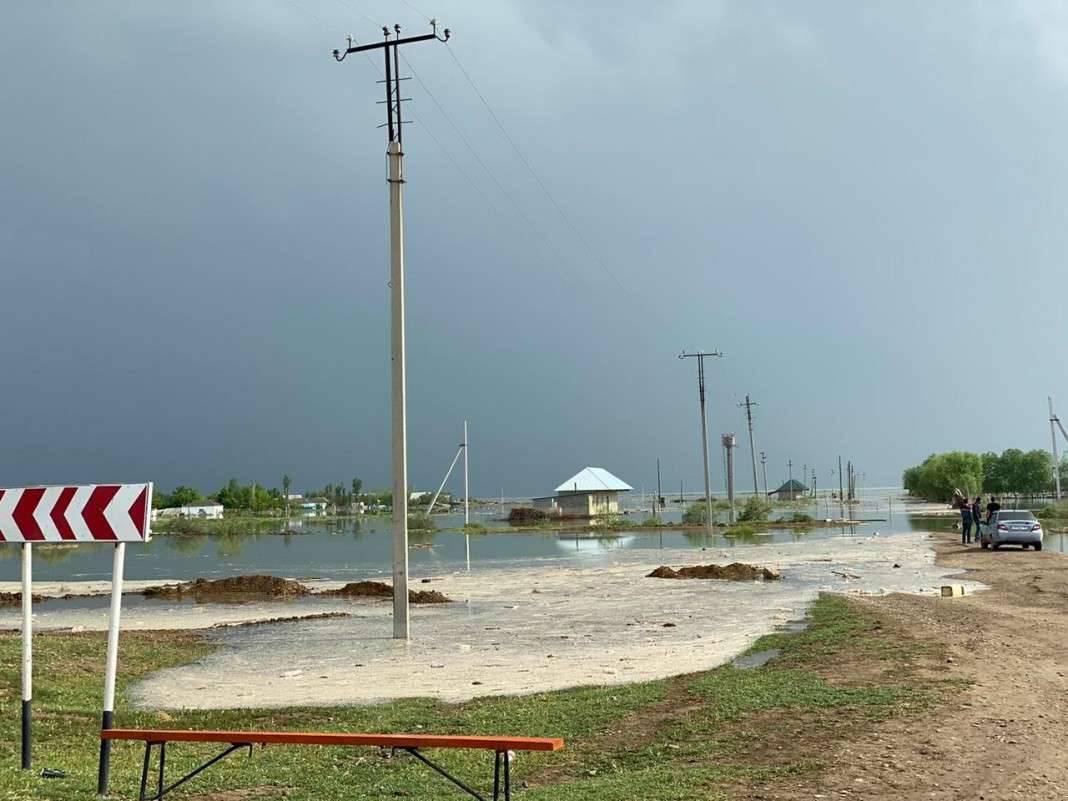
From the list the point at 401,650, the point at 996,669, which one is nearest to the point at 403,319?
the point at 401,650

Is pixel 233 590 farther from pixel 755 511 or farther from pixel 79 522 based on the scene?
pixel 755 511

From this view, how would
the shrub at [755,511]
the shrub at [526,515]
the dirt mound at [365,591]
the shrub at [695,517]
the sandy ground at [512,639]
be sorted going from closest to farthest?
1. the sandy ground at [512,639]
2. the dirt mound at [365,591]
3. the shrub at [755,511]
4. the shrub at [695,517]
5. the shrub at [526,515]

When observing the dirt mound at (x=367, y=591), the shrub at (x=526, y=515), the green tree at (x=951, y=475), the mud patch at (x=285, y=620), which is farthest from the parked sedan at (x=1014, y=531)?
the green tree at (x=951, y=475)

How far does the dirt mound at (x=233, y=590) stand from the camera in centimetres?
3075

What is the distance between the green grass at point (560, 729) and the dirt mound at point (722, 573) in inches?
670

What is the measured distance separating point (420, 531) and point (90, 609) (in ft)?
227

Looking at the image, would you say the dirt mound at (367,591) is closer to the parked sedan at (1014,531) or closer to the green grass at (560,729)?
the green grass at (560,729)

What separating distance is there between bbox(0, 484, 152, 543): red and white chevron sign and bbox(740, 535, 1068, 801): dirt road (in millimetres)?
4738

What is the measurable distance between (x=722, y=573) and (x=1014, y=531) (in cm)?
1238

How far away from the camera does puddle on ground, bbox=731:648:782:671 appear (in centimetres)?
1298

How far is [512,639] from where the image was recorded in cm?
1798

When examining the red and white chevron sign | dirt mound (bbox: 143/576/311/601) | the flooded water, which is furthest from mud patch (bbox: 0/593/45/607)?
the red and white chevron sign

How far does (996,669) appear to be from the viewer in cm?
1076

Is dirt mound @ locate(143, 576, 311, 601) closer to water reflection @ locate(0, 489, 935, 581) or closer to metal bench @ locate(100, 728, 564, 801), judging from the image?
water reflection @ locate(0, 489, 935, 581)
